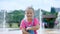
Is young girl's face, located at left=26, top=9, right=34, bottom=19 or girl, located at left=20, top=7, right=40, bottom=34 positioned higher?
young girl's face, located at left=26, top=9, right=34, bottom=19

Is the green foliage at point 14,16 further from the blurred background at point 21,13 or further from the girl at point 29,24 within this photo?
the girl at point 29,24

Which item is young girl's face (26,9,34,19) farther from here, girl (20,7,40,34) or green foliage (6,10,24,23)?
green foliage (6,10,24,23)

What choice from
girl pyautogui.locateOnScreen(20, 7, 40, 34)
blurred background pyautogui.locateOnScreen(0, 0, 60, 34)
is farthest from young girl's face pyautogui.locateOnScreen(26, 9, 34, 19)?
blurred background pyautogui.locateOnScreen(0, 0, 60, 34)

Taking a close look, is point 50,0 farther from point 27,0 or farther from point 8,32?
point 8,32

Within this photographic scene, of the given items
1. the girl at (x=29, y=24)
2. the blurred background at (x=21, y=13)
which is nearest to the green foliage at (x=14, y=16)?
the blurred background at (x=21, y=13)

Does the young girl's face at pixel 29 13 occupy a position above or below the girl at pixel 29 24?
above

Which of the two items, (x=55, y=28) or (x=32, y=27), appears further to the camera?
(x=55, y=28)

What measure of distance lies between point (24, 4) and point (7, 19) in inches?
17.6

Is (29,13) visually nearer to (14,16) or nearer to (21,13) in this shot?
(21,13)

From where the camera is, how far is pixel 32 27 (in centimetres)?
181

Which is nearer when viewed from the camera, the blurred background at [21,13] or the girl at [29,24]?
the girl at [29,24]

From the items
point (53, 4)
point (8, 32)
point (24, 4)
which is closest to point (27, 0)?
point (24, 4)

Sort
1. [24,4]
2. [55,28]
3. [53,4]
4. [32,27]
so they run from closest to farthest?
[32,27] → [24,4] → [53,4] → [55,28]

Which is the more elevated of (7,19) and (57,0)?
(57,0)
